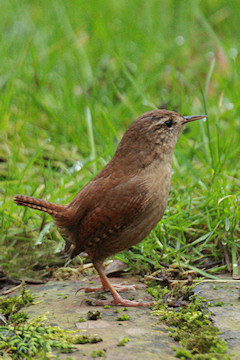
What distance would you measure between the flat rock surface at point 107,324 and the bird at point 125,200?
128 mm

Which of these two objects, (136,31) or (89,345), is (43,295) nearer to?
(89,345)

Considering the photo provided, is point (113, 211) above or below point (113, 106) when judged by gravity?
below

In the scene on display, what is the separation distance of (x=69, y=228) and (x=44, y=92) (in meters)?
2.78

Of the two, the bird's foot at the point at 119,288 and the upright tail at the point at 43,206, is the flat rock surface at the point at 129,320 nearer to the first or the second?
the bird's foot at the point at 119,288

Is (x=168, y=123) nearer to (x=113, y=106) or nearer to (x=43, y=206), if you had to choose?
(x=43, y=206)

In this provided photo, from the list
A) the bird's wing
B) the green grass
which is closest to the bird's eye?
the bird's wing

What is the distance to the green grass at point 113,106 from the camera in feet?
12.0

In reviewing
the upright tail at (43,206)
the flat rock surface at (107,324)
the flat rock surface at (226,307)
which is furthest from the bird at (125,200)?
the flat rock surface at (226,307)

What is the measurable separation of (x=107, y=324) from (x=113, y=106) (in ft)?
10.6

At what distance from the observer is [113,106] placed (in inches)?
218

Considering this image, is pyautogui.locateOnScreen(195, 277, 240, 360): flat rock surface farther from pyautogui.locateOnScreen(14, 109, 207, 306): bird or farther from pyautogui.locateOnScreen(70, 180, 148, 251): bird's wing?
pyautogui.locateOnScreen(70, 180, 148, 251): bird's wing

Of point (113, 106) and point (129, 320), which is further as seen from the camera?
point (113, 106)

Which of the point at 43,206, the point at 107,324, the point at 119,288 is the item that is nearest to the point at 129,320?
the point at 107,324

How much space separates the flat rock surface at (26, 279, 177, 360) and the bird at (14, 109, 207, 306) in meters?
0.13
